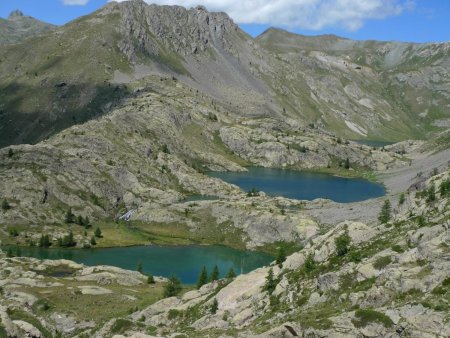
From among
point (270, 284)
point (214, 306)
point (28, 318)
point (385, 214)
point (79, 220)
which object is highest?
point (385, 214)

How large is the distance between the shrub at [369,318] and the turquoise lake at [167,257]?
96.7 m

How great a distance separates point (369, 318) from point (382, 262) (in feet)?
36.8

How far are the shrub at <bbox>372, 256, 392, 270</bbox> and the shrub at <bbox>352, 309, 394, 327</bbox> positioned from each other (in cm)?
964

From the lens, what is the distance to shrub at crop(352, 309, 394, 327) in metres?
37.9

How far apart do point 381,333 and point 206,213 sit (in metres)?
153

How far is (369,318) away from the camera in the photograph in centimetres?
3872

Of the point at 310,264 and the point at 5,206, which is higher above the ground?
the point at 310,264

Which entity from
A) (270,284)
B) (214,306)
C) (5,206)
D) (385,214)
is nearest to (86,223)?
(5,206)

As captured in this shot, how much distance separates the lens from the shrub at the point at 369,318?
37938 millimetres

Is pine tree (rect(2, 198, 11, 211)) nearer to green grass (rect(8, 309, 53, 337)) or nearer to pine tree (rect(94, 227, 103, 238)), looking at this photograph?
pine tree (rect(94, 227, 103, 238))

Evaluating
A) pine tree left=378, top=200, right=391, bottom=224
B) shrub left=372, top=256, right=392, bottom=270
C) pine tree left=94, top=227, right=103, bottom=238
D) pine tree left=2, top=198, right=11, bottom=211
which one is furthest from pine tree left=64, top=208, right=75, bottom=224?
shrub left=372, top=256, right=392, bottom=270

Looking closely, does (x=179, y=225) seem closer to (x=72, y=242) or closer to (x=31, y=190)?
(x=72, y=242)

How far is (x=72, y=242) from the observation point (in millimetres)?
157750

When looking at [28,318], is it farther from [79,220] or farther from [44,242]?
[79,220]
